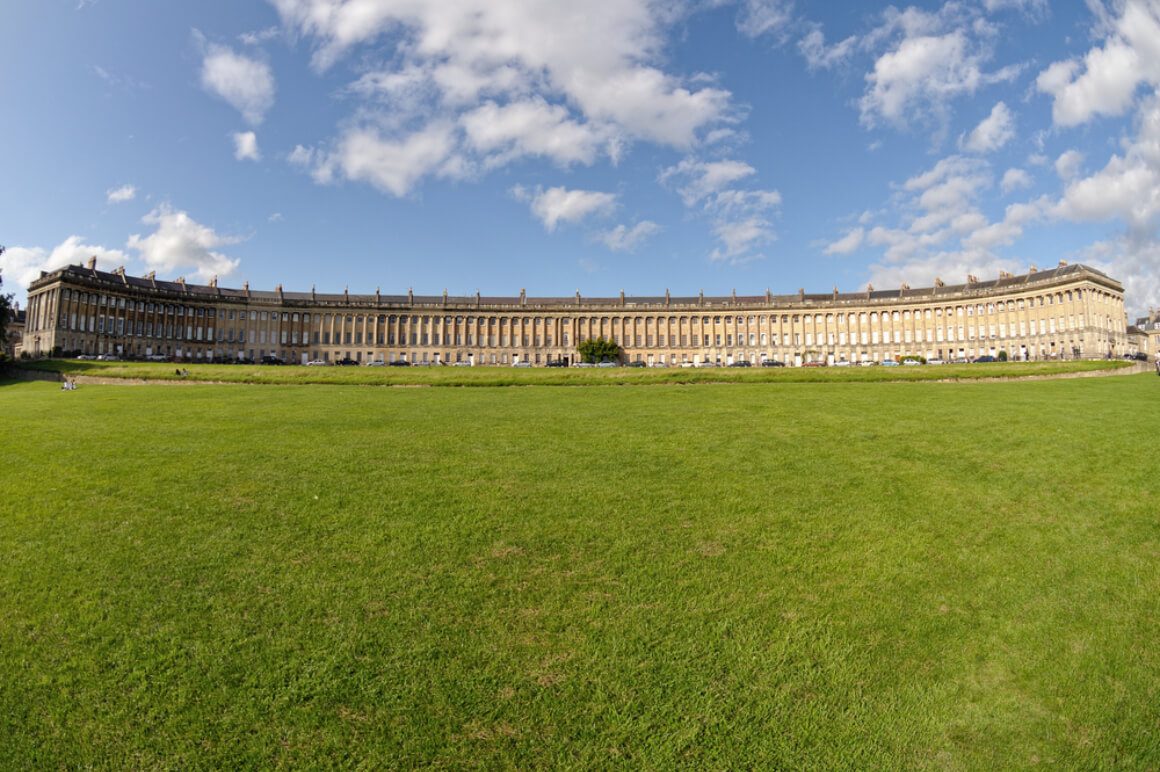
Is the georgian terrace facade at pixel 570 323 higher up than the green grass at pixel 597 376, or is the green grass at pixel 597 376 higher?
the georgian terrace facade at pixel 570 323

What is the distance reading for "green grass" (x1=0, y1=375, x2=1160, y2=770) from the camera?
616cm

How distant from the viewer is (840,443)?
52.7ft

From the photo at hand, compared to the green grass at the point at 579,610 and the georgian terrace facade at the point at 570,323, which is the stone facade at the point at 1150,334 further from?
the green grass at the point at 579,610

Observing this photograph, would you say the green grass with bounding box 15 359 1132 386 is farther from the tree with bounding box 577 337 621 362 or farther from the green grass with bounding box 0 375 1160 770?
the tree with bounding box 577 337 621 362

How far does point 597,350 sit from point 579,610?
10199 cm

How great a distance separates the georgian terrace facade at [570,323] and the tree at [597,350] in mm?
5991

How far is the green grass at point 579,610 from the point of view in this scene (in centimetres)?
616

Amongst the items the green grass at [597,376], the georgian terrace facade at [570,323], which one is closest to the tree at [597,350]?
the georgian terrace facade at [570,323]

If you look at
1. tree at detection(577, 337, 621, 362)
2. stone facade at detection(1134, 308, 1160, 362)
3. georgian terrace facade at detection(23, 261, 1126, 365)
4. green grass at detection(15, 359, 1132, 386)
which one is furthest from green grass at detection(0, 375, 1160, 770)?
stone facade at detection(1134, 308, 1160, 362)

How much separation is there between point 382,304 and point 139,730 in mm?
110626

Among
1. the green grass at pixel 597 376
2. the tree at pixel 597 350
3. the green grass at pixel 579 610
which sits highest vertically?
the tree at pixel 597 350

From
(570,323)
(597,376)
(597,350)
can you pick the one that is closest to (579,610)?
(597,376)

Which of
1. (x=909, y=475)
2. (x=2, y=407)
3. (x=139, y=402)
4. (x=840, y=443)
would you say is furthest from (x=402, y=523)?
(x=2, y=407)

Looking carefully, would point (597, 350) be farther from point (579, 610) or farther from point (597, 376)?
point (579, 610)
